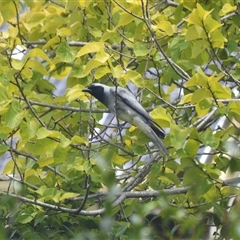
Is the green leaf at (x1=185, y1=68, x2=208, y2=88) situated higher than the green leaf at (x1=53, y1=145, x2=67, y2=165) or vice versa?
the green leaf at (x1=185, y1=68, x2=208, y2=88)

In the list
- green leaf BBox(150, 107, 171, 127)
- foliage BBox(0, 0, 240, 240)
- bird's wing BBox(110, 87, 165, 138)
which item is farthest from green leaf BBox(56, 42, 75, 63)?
green leaf BBox(150, 107, 171, 127)

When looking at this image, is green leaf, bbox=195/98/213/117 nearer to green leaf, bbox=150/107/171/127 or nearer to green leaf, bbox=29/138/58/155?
green leaf, bbox=150/107/171/127

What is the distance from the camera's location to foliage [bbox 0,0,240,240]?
3.66 m

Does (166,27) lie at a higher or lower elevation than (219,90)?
higher

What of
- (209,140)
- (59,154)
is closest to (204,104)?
(209,140)

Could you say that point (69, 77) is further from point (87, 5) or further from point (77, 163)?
point (77, 163)

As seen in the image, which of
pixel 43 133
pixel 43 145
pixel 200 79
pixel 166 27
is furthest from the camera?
A: pixel 166 27

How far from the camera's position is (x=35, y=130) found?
12.7 ft

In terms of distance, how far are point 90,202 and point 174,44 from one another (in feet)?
3.28

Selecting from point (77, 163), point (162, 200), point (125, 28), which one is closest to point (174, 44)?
point (125, 28)

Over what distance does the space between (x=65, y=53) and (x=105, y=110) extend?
40 cm

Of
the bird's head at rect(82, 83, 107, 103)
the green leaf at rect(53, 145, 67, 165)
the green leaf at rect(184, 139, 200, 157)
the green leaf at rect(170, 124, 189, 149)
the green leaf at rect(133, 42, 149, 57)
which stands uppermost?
the green leaf at rect(133, 42, 149, 57)

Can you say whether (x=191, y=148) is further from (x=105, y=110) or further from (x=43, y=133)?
(x=105, y=110)

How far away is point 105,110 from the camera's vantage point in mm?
4387
